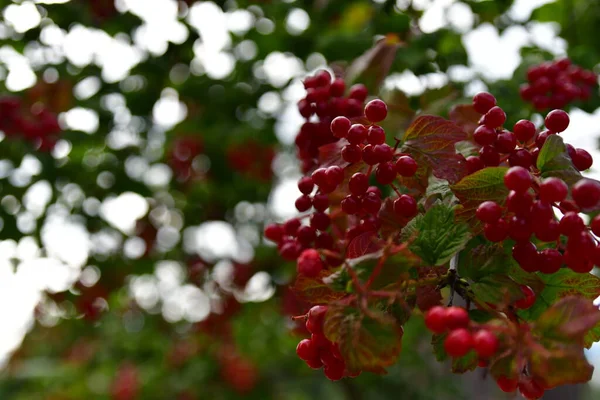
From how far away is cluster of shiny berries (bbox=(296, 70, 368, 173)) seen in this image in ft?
4.06

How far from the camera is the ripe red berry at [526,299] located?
0.79 m

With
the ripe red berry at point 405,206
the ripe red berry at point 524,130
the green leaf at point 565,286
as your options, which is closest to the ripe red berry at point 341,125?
the ripe red berry at point 405,206

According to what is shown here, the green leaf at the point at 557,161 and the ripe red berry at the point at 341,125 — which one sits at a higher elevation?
the green leaf at the point at 557,161

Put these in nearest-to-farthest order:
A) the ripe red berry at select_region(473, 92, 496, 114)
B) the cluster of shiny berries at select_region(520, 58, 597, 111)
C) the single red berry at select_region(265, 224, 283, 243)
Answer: the ripe red berry at select_region(473, 92, 496, 114)
the single red berry at select_region(265, 224, 283, 243)
the cluster of shiny berries at select_region(520, 58, 597, 111)

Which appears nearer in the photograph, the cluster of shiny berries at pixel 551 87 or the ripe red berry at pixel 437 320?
the ripe red berry at pixel 437 320

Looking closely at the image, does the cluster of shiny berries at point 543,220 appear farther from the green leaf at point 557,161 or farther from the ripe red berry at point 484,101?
the ripe red berry at point 484,101

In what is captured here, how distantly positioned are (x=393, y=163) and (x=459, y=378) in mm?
4838

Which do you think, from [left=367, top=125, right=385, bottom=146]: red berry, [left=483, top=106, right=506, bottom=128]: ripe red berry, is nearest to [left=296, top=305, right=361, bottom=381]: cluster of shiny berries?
[left=367, top=125, right=385, bottom=146]: red berry

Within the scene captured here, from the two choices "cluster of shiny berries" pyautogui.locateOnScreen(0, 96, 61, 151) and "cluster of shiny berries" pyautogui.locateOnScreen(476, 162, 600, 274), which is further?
"cluster of shiny berries" pyautogui.locateOnScreen(0, 96, 61, 151)

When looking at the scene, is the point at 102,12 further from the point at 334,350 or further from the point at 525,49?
the point at 334,350

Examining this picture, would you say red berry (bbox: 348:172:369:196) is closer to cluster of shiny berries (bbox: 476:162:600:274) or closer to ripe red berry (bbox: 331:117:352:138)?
ripe red berry (bbox: 331:117:352:138)

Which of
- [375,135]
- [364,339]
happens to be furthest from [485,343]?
[375,135]

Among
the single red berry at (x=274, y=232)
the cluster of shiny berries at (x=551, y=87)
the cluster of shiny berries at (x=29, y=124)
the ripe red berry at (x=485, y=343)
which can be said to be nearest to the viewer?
the ripe red berry at (x=485, y=343)

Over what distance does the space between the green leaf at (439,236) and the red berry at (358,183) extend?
0.11 meters
